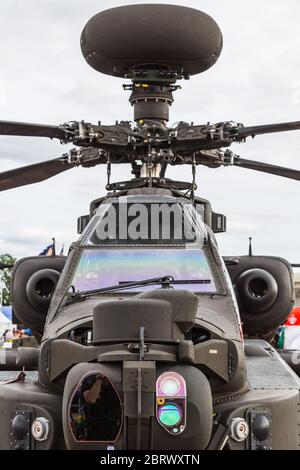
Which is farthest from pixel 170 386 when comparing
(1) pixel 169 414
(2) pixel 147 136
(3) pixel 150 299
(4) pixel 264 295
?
(2) pixel 147 136

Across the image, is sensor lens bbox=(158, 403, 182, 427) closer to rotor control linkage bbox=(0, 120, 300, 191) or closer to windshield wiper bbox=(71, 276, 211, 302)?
windshield wiper bbox=(71, 276, 211, 302)

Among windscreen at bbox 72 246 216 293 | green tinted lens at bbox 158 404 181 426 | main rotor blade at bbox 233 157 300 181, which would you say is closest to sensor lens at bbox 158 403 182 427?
green tinted lens at bbox 158 404 181 426

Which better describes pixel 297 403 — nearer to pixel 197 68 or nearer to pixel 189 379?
pixel 189 379

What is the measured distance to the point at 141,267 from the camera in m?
6.60

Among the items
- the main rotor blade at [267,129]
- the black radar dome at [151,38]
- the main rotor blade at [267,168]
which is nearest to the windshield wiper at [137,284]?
the main rotor blade at [267,129]

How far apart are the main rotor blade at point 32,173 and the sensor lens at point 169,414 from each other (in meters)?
4.62

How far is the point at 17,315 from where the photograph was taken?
748 cm

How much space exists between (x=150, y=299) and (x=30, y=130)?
330 centimetres

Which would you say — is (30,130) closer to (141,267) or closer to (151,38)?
(151,38)

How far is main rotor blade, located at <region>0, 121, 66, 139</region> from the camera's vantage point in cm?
771

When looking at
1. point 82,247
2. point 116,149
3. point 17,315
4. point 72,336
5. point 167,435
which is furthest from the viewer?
point 116,149

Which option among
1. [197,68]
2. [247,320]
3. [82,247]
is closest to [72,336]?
[82,247]

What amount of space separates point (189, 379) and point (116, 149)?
139 inches

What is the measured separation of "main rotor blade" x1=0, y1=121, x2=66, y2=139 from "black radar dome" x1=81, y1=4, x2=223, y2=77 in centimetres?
88
